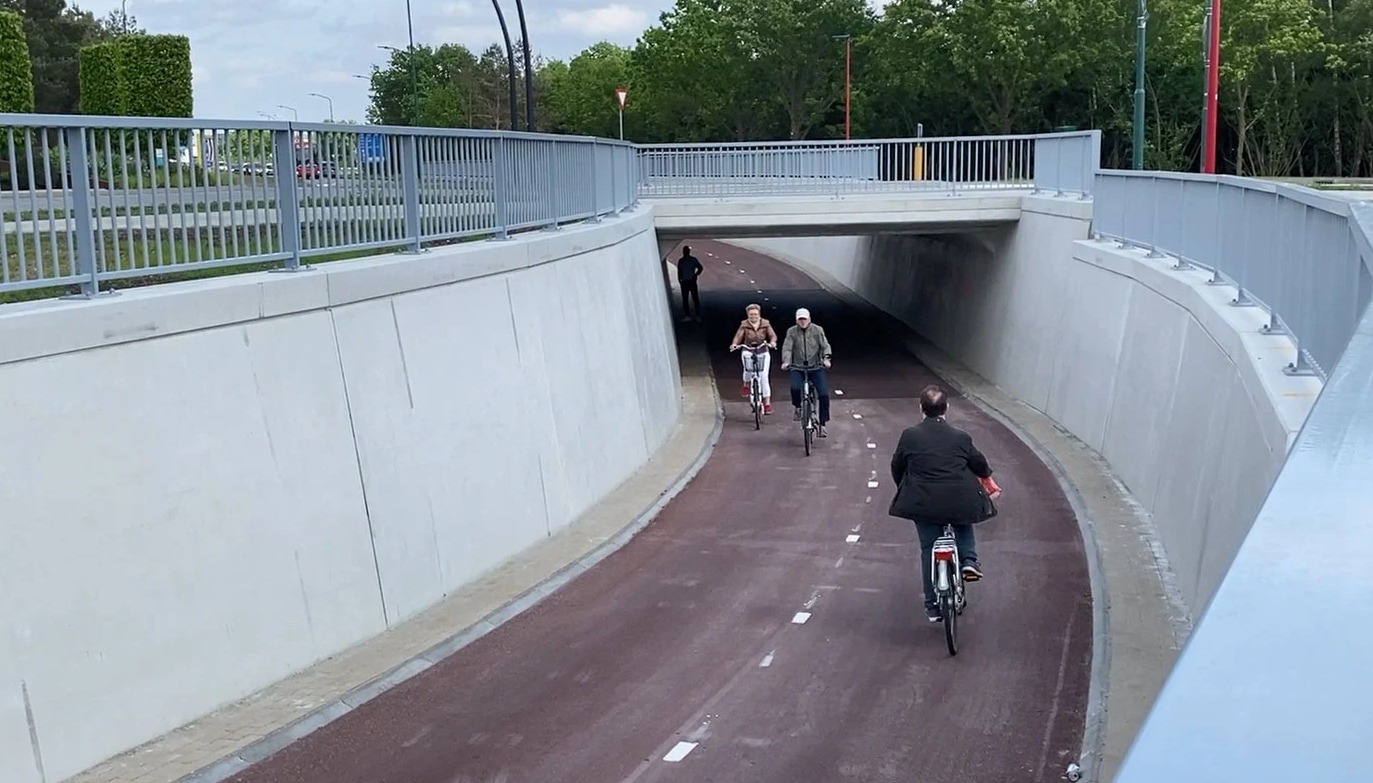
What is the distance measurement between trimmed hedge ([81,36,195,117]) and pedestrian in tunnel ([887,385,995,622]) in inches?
718

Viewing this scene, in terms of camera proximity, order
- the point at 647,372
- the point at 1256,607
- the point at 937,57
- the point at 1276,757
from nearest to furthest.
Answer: the point at 1276,757 → the point at 1256,607 → the point at 647,372 → the point at 937,57

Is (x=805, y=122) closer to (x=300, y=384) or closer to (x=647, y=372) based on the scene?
(x=647, y=372)

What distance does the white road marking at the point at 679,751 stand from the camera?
7.41 meters

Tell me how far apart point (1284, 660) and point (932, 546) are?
22.8 ft

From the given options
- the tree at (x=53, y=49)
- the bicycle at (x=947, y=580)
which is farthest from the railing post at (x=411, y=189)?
the tree at (x=53, y=49)

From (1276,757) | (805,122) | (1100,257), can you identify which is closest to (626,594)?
(1276,757)

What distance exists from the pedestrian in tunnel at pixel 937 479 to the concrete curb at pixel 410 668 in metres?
2.89

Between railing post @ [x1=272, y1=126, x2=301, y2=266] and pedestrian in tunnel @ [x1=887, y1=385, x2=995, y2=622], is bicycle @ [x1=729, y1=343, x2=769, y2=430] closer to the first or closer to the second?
pedestrian in tunnel @ [x1=887, y1=385, x2=995, y2=622]

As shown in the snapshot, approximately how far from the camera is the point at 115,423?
727 centimetres

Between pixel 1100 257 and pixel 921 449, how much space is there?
10238 millimetres

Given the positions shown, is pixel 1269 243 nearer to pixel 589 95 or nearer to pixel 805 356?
pixel 805 356

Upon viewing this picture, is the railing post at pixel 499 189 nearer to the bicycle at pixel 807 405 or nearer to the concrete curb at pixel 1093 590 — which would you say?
the bicycle at pixel 807 405

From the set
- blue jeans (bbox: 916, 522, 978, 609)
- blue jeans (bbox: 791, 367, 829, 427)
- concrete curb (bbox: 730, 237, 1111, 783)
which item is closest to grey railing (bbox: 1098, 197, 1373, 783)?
concrete curb (bbox: 730, 237, 1111, 783)

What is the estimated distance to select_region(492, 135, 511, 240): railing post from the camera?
43.9 ft
